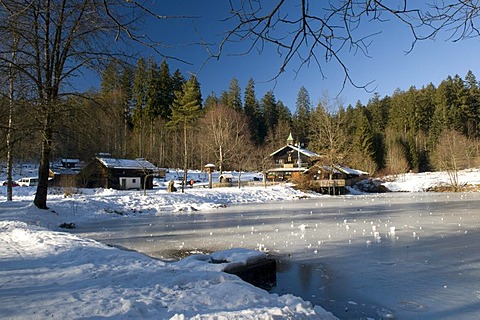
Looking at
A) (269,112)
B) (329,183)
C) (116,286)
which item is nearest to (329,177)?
(329,183)

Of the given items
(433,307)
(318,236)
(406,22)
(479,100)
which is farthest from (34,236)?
(479,100)

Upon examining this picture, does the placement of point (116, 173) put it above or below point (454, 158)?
below

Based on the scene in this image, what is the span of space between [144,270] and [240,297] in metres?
1.94

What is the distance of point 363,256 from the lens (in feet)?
23.7

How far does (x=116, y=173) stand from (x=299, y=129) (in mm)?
41455

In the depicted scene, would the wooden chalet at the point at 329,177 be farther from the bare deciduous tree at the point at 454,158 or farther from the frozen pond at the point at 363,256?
the frozen pond at the point at 363,256

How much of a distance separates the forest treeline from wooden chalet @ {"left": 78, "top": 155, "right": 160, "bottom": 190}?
2.76 metres

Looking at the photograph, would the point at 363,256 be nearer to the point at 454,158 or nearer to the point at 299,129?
the point at 454,158

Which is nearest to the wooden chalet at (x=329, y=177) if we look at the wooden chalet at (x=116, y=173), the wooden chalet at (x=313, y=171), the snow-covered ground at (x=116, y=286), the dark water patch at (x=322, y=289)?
the wooden chalet at (x=313, y=171)

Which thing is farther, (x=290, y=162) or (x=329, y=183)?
(x=290, y=162)

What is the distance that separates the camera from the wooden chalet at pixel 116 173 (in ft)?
116

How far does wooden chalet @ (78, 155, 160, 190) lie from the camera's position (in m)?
35.4

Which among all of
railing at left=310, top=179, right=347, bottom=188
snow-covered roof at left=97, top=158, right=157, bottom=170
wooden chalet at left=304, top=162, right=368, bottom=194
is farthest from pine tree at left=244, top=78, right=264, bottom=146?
snow-covered roof at left=97, top=158, right=157, bottom=170

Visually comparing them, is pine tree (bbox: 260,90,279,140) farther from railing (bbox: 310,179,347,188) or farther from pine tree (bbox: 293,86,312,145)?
railing (bbox: 310,179,347,188)
